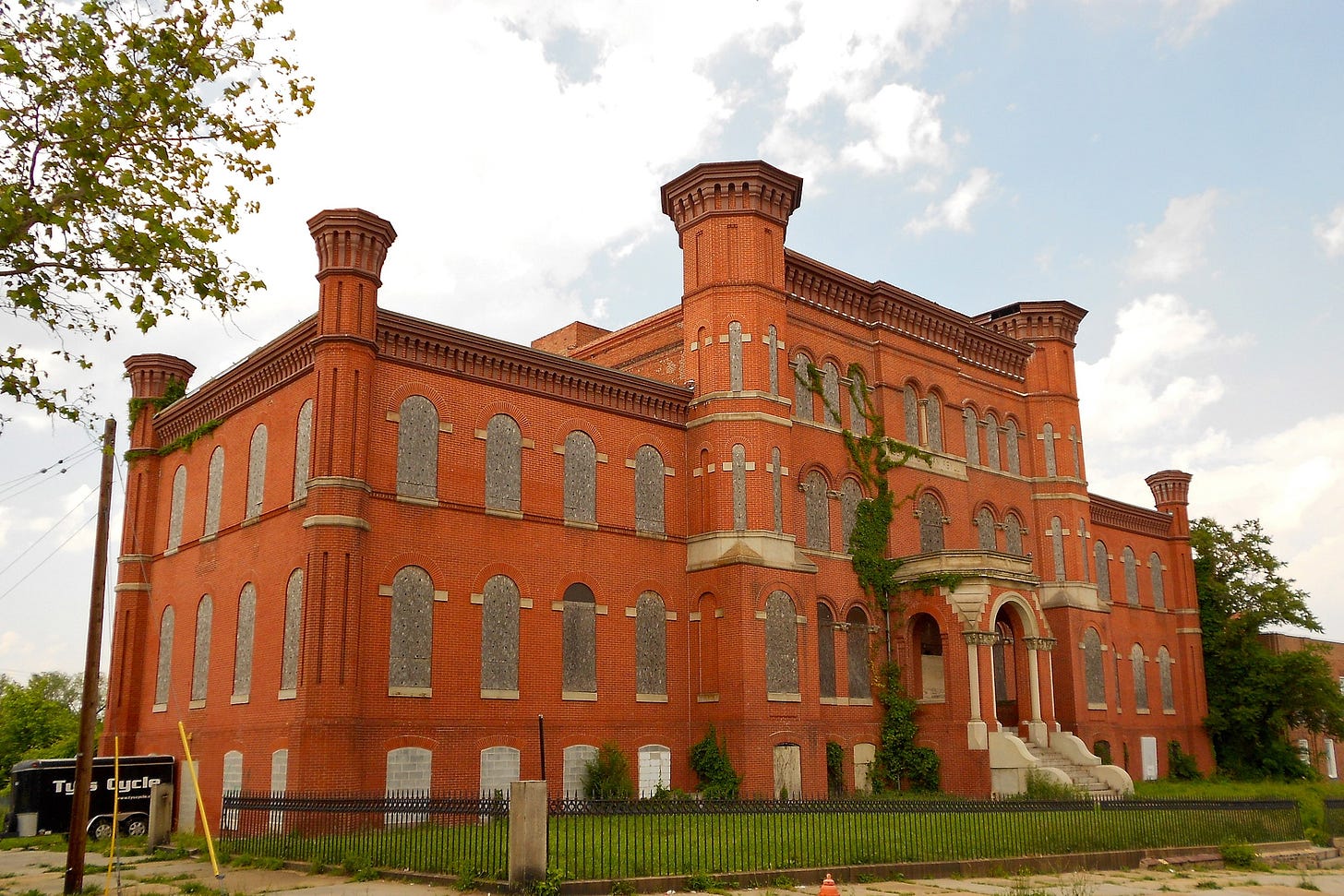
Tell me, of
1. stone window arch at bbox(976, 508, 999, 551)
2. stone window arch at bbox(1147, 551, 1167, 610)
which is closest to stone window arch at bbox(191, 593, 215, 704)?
stone window arch at bbox(976, 508, 999, 551)

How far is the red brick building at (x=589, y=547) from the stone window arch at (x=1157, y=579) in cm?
1032

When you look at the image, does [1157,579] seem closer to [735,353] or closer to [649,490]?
[735,353]

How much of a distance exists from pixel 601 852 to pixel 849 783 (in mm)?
16331

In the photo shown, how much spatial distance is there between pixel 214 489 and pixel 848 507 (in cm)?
1804

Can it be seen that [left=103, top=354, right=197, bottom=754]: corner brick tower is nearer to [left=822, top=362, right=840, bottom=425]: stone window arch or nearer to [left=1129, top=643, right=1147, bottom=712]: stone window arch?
[left=822, top=362, right=840, bottom=425]: stone window arch

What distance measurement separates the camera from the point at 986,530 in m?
39.9

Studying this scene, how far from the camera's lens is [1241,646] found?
49844 mm

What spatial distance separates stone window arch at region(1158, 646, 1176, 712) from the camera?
48.2 meters

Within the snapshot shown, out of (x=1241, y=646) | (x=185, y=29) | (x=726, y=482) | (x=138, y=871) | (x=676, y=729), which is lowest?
(x=138, y=871)

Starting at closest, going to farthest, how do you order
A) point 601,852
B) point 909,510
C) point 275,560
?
point 601,852, point 275,560, point 909,510

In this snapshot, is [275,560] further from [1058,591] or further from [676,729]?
[1058,591]

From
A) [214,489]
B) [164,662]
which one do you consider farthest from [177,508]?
[164,662]

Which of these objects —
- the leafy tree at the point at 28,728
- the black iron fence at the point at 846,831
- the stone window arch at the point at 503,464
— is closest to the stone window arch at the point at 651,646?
the stone window arch at the point at 503,464

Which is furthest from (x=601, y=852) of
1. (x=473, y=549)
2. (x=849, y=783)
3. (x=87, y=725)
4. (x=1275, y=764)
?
(x=1275, y=764)
